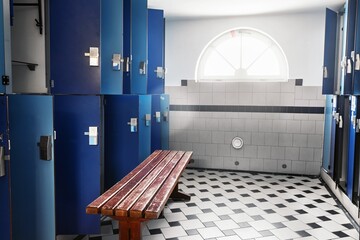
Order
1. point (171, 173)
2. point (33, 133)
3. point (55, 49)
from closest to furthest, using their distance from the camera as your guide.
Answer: point (33, 133)
point (55, 49)
point (171, 173)

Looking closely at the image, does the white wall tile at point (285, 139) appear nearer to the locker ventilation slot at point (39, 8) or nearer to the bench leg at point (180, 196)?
the bench leg at point (180, 196)

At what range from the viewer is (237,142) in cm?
594

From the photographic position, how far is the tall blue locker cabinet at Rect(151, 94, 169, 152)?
4902mm

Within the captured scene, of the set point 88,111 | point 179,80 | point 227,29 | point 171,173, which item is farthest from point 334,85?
point 88,111

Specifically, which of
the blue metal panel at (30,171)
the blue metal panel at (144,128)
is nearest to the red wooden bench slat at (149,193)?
the blue metal panel at (144,128)

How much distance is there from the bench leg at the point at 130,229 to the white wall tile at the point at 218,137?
3.78m

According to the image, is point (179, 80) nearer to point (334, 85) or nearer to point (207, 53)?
point (207, 53)

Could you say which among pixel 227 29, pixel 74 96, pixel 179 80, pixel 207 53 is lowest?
pixel 74 96

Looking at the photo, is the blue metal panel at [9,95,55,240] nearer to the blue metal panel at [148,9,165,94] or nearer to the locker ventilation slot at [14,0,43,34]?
the locker ventilation slot at [14,0,43,34]

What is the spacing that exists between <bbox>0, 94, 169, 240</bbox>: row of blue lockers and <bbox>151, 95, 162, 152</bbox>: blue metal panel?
63 cm

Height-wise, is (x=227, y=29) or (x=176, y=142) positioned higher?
(x=227, y=29)

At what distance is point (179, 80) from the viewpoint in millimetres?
6160

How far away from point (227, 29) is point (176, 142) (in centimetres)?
233

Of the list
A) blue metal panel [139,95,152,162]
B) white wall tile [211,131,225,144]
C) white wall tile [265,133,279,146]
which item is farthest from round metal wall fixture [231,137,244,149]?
blue metal panel [139,95,152,162]
